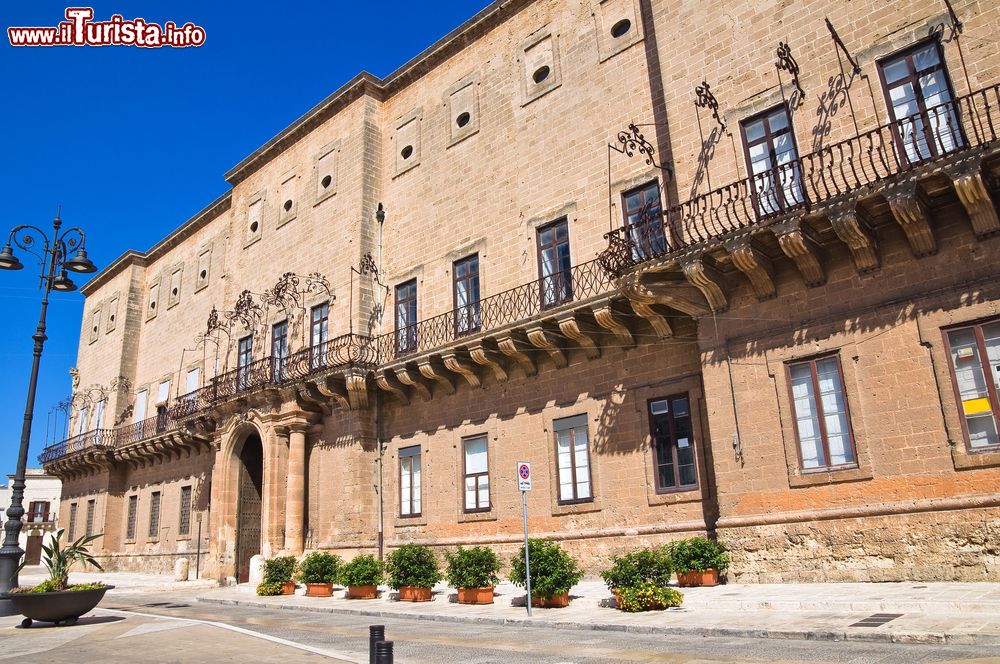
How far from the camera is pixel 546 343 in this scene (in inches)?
682

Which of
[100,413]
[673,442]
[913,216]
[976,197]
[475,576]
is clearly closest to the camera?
[976,197]

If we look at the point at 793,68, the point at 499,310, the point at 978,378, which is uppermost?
the point at 793,68

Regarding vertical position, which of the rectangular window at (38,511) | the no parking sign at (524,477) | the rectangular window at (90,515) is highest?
the rectangular window at (38,511)

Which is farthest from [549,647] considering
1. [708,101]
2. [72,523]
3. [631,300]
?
[72,523]

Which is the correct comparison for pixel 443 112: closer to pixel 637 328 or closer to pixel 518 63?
pixel 518 63

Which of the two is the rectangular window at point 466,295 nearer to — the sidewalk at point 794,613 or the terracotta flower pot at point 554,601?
the sidewalk at point 794,613

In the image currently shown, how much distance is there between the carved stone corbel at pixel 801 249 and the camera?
12570 mm

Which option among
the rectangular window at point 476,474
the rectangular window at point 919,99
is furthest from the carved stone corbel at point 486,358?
the rectangular window at point 919,99

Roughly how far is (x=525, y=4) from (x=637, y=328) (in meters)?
10.1

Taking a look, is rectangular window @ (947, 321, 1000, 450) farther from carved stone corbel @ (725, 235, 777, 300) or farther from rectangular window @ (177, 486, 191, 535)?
rectangular window @ (177, 486, 191, 535)

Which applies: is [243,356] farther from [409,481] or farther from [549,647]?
[549,647]

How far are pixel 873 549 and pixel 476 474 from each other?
9.78 metres

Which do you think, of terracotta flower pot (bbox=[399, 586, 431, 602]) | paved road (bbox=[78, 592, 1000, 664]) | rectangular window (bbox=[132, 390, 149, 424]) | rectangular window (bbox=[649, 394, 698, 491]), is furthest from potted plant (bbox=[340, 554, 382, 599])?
rectangular window (bbox=[132, 390, 149, 424])

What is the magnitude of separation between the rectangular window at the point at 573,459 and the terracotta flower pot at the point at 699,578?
3685mm
